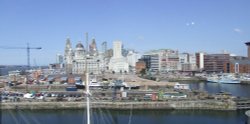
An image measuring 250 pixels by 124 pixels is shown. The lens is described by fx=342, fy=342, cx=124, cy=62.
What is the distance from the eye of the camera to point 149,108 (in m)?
13.9

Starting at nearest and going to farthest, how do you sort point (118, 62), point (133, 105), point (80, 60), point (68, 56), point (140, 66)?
point (133, 105) < point (140, 66) < point (80, 60) < point (118, 62) < point (68, 56)

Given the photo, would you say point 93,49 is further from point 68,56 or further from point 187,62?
point 187,62

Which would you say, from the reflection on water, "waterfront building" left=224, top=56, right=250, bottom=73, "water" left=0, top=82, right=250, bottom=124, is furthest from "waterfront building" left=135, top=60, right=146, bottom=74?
"water" left=0, top=82, right=250, bottom=124

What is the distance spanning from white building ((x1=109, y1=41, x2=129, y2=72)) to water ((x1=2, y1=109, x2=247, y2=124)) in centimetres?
3203

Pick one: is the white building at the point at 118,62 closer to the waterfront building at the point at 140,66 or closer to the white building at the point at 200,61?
the waterfront building at the point at 140,66

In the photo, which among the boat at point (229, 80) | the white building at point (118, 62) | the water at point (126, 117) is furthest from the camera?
the white building at point (118, 62)

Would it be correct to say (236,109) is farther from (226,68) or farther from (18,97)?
(226,68)

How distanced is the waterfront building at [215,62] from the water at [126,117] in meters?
30.1

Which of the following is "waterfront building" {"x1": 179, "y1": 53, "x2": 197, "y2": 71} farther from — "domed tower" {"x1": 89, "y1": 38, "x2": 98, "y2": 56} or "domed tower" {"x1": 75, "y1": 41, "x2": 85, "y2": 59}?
"domed tower" {"x1": 75, "y1": 41, "x2": 85, "y2": 59}

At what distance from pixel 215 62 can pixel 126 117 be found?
107 feet

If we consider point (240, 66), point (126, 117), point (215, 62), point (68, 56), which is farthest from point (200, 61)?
point (126, 117)

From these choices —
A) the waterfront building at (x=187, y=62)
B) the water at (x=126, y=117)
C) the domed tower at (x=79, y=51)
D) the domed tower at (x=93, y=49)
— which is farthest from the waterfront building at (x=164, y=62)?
the water at (x=126, y=117)

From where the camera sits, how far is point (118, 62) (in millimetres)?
46219

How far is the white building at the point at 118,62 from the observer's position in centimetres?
4572
